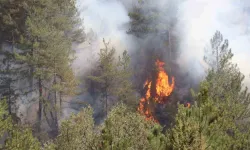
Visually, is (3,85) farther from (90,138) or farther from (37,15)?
(90,138)

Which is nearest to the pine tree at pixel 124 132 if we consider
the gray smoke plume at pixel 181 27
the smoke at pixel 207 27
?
the gray smoke plume at pixel 181 27

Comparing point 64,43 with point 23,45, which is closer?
point 23,45

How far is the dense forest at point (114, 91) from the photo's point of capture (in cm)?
1722

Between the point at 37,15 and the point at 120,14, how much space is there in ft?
68.3

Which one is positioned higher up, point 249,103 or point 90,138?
point 249,103

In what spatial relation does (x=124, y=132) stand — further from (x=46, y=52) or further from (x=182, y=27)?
(x=182, y=27)

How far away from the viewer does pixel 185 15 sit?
49.6 meters

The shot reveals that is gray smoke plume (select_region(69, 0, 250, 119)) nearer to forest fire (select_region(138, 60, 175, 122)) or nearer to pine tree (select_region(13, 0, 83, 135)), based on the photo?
forest fire (select_region(138, 60, 175, 122))

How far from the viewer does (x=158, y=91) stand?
45625mm

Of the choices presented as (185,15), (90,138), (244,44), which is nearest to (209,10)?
(185,15)

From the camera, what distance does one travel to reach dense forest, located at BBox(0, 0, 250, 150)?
1722 centimetres

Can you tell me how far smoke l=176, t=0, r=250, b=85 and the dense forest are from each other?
5.17ft

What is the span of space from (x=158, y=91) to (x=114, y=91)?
9.46m

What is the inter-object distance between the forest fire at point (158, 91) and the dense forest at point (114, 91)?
14 centimetres
